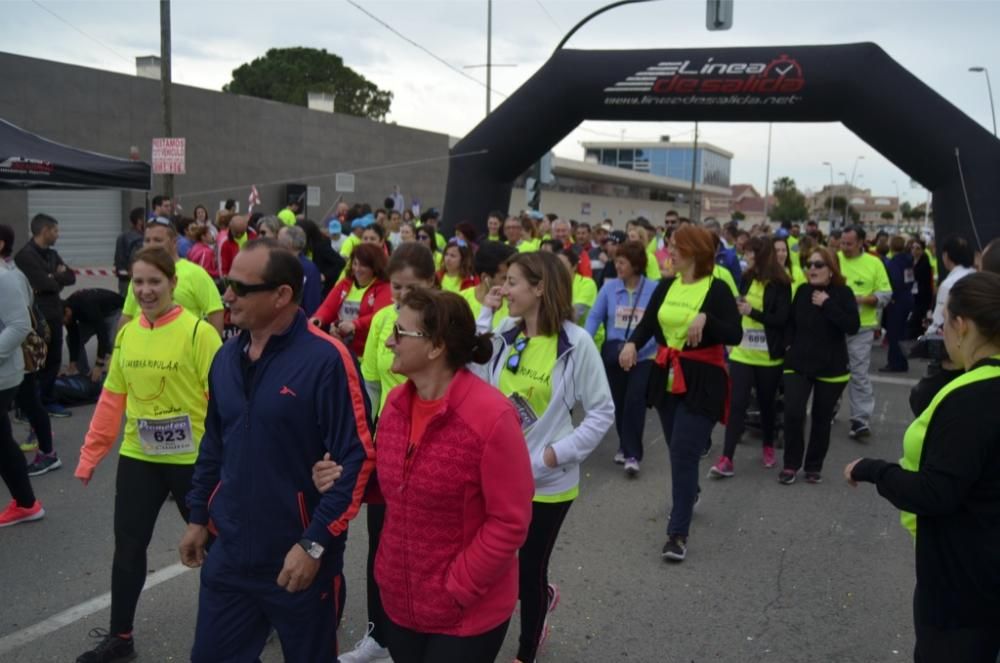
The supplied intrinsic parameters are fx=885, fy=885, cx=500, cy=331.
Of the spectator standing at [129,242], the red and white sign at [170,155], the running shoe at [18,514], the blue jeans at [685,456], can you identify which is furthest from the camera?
the red and white sign at [170,155]

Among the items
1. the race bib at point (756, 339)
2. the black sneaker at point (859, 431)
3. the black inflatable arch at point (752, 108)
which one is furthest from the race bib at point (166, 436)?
the black inflatable arch at point (752, 108)

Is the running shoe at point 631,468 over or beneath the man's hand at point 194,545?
beneath

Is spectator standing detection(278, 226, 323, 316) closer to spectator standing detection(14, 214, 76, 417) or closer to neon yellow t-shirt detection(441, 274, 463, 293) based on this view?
neon yellow t-shirt detection(441, 274, 463, 293)

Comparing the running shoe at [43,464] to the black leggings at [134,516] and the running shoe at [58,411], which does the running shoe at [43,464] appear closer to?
the running shoe at [58,411]

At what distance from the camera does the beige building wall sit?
44375 mm

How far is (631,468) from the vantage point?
277 inches

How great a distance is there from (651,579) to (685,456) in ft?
2.39

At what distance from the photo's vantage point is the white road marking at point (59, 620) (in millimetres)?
4082

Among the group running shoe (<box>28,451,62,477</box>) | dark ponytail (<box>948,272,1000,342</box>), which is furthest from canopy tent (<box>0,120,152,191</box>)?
dark ponytail (<box>948,272,1000,342</box>)

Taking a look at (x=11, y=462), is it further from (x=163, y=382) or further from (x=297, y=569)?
(x=297, y=569)

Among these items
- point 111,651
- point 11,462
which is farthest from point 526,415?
point 11,462

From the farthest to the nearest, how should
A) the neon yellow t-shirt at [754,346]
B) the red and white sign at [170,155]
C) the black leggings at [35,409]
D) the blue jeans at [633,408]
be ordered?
the red and white sign at [170,155] < the blue jeans at [633,408] < the neon yellow t-shirt at [754,346] < the black leggings at [35,409]

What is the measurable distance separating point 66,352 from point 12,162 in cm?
370

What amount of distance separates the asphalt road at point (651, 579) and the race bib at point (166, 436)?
96 cm
